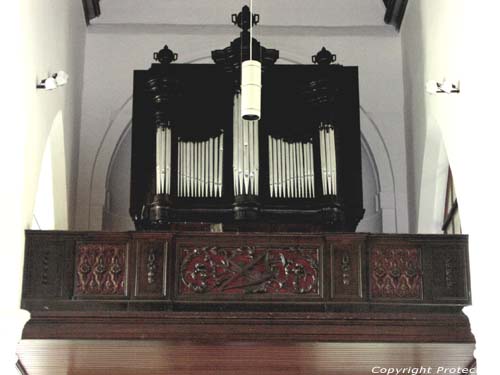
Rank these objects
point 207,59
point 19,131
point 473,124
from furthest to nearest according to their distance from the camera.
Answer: point 207,59, point 473,124, point 19,131

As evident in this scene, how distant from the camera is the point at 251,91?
10312 millimetres

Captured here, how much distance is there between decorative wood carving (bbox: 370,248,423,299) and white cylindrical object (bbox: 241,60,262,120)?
2.23 m

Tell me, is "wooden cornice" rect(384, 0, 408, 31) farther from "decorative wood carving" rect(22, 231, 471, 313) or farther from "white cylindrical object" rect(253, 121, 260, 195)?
"decorative wood carving" rect(22, 231, 471, 313)

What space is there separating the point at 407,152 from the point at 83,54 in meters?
4.61

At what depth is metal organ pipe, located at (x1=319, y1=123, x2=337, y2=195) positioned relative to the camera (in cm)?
1327

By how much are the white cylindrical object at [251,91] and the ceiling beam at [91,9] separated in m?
5.83

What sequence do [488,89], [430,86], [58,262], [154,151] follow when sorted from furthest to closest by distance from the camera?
[154,151]
[430,86]
[58,262]
[488,89]

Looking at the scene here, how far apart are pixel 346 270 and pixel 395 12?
17.9 feet

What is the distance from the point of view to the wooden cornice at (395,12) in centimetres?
1560

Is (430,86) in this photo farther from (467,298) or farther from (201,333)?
(201,333)

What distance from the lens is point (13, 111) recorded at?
10.9m

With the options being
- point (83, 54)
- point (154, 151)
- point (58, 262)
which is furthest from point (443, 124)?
point (83, 54)

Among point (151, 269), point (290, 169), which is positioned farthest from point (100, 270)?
point (290, 169)

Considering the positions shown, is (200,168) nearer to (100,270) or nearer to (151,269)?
(151,269)
